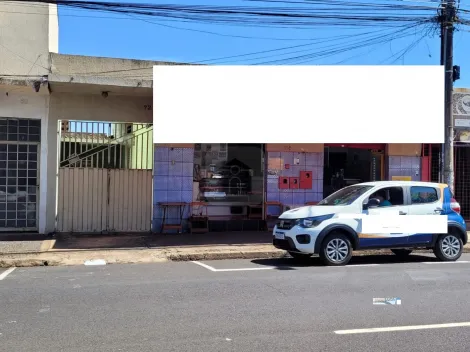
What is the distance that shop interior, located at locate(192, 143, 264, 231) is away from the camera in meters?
14.0

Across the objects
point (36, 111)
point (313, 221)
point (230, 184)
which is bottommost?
point (313, 221)

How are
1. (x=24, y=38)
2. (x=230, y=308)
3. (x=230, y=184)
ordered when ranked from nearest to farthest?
(x=230, y=308)
(x=24, y=38)
(x=230, y=184)

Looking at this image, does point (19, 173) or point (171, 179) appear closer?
point (19, 173)

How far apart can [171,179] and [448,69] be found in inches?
307

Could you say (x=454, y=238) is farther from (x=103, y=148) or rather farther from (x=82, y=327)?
(x=103, y=148)

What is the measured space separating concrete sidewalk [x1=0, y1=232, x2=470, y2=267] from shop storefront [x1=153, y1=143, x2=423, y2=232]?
747 millimetres

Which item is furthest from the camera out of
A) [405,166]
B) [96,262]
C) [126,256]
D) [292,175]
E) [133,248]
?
[405,166]

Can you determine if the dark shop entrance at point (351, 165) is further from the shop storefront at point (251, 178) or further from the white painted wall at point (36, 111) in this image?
the white painted wall at point (36, 111)

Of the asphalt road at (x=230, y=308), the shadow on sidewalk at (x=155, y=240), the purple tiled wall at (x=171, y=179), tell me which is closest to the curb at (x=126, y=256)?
the asphalt road at (x=230, y=308)

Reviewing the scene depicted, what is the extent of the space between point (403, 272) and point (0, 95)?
10.7 metres

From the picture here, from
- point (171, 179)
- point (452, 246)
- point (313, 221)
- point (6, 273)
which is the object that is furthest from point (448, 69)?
point (6, 273)

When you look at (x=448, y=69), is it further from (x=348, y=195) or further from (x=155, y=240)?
(x=155, y=240)

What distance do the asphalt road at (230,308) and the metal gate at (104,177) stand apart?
413 centimetres

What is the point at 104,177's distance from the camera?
13641 mm
